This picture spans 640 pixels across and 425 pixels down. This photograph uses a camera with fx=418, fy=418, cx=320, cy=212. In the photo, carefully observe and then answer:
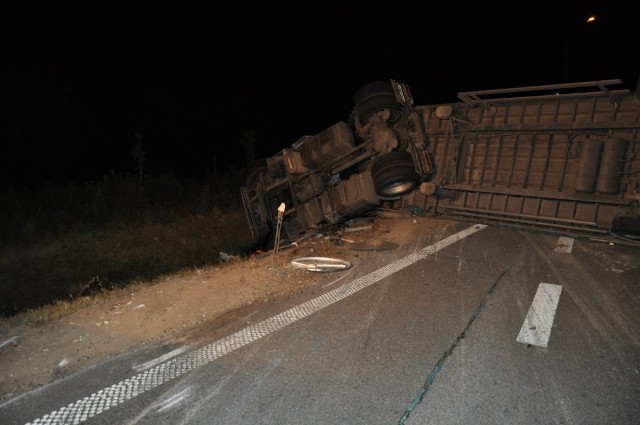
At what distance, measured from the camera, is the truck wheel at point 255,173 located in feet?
32.5

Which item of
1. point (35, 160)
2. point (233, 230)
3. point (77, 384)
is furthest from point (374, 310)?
point (35, 160)

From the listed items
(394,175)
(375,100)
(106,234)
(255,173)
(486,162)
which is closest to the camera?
(394,175)

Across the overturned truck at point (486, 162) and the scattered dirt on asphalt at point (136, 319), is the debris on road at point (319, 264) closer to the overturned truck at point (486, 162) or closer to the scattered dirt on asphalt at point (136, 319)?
the scattered dirt on asphalt at point (136, 319)

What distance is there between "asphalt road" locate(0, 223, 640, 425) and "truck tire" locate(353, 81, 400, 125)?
388 cm

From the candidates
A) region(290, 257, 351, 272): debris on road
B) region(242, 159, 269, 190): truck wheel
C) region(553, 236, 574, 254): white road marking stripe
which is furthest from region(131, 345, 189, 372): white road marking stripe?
region(242, 159, 269, 190): truck wheel

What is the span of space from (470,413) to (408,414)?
1.35 ft

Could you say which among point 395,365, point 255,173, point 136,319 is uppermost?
point 255,173

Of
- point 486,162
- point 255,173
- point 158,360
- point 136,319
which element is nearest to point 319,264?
point 136,319

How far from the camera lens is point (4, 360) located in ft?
11.5

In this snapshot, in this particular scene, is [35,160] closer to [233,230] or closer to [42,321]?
[233,230]

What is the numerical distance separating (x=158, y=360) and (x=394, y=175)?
4.86 metres

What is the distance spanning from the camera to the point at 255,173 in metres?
10.1

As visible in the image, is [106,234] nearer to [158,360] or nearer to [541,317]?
[158,360]

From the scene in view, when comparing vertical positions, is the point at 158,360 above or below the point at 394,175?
below
